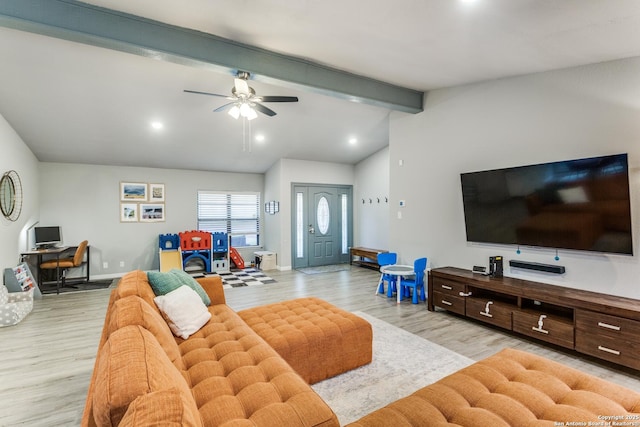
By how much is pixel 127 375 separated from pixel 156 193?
6.99m

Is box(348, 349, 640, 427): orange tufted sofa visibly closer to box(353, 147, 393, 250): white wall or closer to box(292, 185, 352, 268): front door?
box(353, 147, 393, 250): white wall

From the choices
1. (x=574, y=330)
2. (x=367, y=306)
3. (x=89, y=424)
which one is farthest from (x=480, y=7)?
(x=367, y=306)

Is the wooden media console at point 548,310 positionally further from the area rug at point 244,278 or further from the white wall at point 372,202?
the area rug at point 244,278

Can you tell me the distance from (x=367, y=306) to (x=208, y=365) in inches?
120

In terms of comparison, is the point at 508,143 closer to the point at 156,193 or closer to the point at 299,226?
the point at 299,226

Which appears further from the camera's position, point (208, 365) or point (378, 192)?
point (378, 192)

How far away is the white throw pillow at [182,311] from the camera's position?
7.70 feet

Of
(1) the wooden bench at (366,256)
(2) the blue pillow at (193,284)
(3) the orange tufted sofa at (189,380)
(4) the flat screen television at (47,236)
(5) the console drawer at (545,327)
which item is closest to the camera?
(3) the orange tufted sofa at (189,380)

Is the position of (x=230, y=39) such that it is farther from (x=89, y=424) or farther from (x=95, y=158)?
(x=95, y=158)

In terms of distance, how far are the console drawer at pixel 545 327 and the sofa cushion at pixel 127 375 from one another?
3.44 meters

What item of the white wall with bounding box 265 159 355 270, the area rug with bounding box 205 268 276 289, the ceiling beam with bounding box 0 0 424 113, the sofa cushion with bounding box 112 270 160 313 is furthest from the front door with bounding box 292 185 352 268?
the sofa cushion with bounding box 112 270 160 313

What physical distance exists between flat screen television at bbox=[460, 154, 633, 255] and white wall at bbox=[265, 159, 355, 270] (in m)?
4.15

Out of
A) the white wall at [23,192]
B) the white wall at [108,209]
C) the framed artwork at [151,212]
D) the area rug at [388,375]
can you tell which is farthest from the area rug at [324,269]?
the white wall at [23,192]

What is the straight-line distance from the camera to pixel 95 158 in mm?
6297
